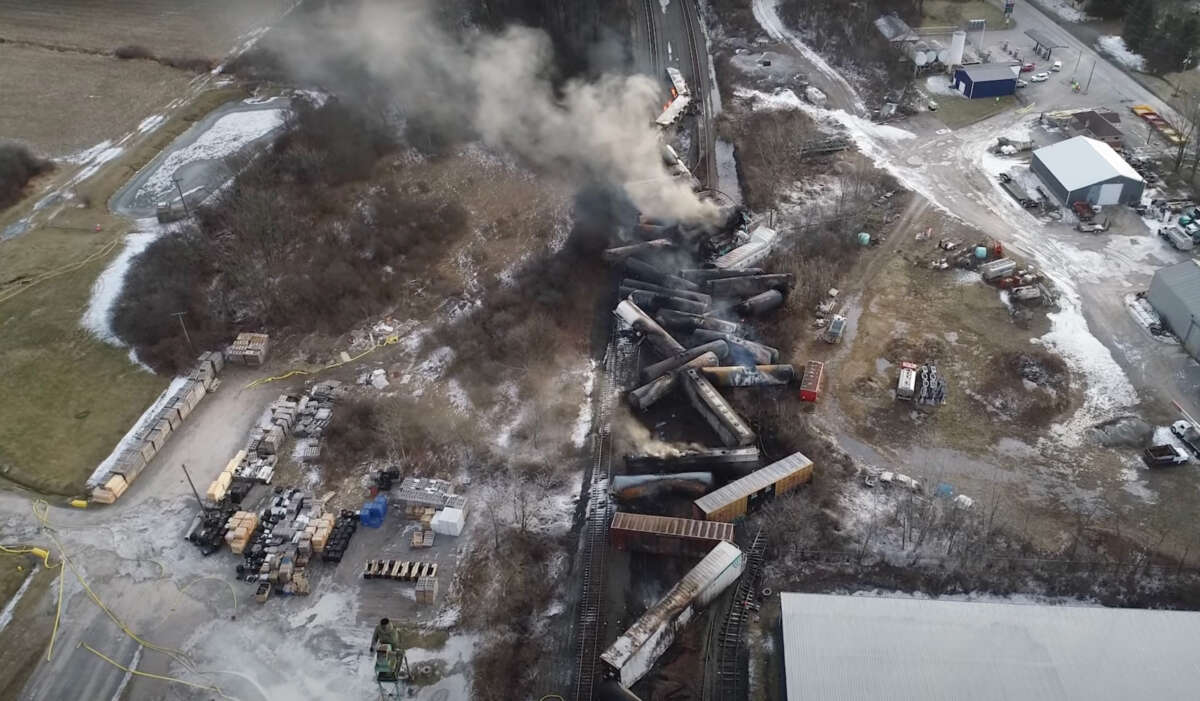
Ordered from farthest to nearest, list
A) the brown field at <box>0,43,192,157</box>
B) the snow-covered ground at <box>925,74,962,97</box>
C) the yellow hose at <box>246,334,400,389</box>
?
the snow-covered ground at <box>925,74,962,97</box>
the brown field at <box>0,43,192,157</box>
the yellow hose at <box>246,334,400,389</box>

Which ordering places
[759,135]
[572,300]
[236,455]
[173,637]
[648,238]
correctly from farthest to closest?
[759,135]
[648,238]
[572,300]
[236,455]
[173,637]

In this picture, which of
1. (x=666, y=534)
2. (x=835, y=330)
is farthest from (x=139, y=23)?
(x=666, y=534)

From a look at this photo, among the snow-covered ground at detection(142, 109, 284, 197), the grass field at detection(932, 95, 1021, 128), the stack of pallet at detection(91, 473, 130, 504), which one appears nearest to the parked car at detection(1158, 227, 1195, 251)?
the grass field at detection(932, 95, 1021, 128)

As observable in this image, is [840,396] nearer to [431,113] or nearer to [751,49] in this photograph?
[431,113]

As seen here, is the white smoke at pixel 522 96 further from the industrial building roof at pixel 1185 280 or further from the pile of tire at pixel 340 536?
the pile of tire at pixel 340 536

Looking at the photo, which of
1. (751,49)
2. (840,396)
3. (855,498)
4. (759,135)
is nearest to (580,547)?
(855,498)

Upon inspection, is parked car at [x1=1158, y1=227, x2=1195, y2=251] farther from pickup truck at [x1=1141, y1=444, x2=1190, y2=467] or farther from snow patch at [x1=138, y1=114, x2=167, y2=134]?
snow patch at [x1=138, y1=114, x2=167, y2=134]

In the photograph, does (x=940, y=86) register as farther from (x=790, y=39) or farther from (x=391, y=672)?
(x=391, y=672)
